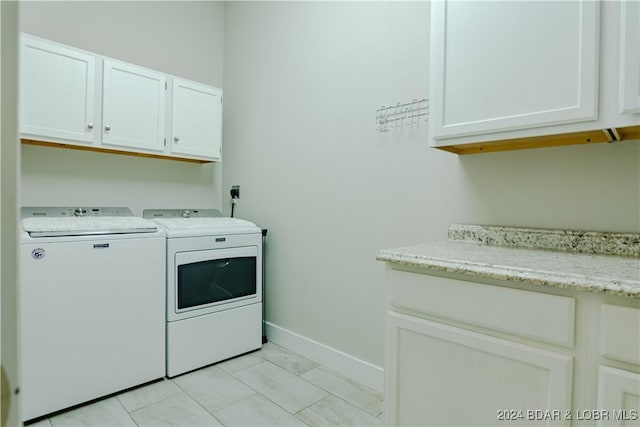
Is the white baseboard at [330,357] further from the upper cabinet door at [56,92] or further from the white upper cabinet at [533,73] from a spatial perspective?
the upper cabinet door at [56,92]

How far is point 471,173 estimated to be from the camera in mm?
1670

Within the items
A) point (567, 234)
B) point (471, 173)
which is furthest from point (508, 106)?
point (567, 234)

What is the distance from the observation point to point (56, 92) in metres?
2.09

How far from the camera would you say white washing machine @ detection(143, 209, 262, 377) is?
2160 mm

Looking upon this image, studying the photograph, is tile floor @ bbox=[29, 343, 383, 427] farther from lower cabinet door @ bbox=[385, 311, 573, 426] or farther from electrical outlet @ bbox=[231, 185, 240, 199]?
electrical outlet @ bbox=[231, 185, 240, 199]

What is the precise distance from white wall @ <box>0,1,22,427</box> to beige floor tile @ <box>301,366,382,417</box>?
172cm

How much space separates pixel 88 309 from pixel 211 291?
688 millimetres

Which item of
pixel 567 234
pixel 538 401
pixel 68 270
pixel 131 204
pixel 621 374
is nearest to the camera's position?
pixel 621 374

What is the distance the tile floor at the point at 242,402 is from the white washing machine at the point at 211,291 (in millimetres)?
145

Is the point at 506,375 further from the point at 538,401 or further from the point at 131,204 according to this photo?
the point at 131,204

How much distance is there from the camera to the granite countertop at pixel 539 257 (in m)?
0.91

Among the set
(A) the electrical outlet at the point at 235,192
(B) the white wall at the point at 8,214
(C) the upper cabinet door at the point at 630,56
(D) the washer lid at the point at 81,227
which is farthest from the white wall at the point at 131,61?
(C) the upper cabinet door at the point at 630,56

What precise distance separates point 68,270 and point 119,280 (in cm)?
24

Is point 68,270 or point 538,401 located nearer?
point 538,401
